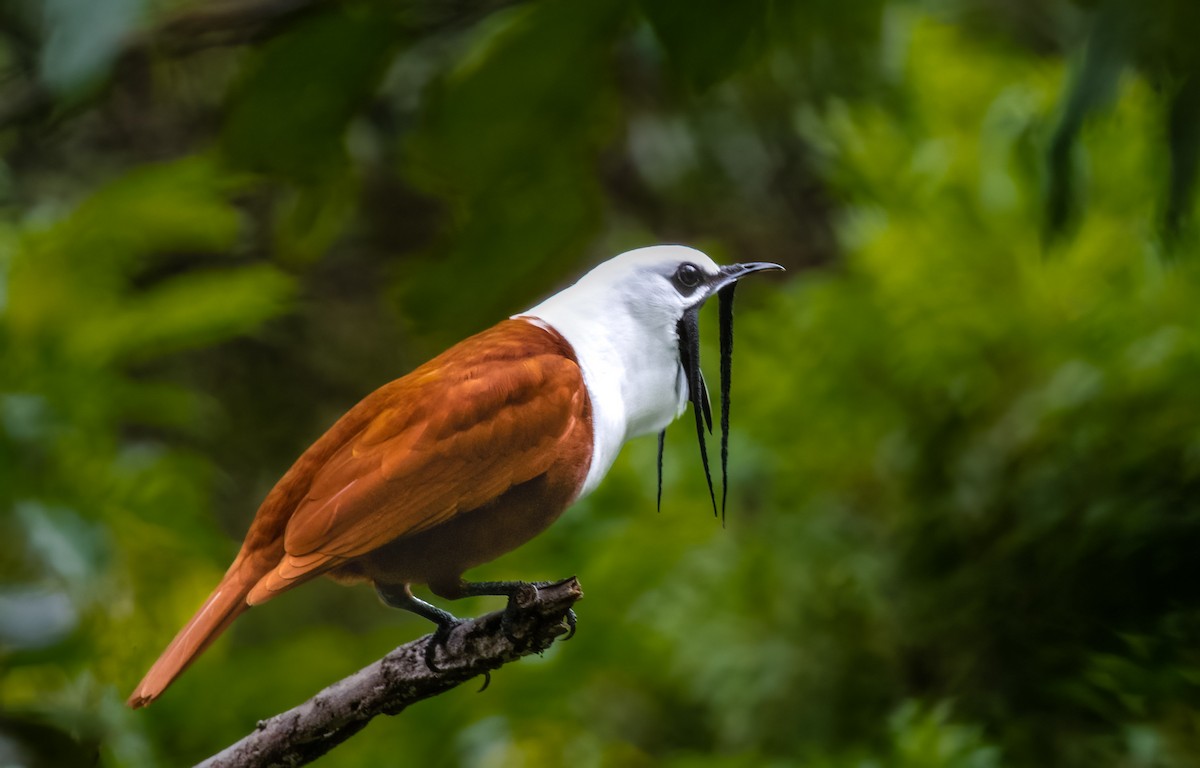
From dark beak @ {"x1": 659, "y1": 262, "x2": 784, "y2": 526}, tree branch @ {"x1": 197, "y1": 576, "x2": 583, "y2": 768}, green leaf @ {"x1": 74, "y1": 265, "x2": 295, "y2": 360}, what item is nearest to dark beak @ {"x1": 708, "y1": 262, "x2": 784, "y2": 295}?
dark beak @ {"x1": 659, "y1": 262, "x2": 784, "y2": 526}

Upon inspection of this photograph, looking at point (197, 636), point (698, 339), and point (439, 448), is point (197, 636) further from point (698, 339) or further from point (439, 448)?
point (698, 339)

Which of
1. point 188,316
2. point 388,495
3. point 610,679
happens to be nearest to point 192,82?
point 188,316

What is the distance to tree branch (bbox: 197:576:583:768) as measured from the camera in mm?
476

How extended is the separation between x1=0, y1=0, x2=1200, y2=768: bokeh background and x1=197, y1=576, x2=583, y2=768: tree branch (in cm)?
9

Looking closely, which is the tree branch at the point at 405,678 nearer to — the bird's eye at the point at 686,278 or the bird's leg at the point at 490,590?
the bird's leg at the point at 490,590

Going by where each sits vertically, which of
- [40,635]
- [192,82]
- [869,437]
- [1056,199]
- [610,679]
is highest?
[1056,199]

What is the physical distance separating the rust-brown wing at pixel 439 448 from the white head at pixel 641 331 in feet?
0.05

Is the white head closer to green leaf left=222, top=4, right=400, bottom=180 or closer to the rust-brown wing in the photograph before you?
the rust-brown wing

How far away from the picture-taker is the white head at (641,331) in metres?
0.49

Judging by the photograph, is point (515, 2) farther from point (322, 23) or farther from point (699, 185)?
point (699, 185)

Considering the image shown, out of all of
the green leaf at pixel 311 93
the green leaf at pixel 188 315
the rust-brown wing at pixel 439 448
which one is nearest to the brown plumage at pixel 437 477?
the rust-brown wing at pixel 439 448

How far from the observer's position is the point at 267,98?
0.33 m

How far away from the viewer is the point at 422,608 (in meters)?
0.49

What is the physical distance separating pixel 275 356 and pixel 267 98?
1.48m
